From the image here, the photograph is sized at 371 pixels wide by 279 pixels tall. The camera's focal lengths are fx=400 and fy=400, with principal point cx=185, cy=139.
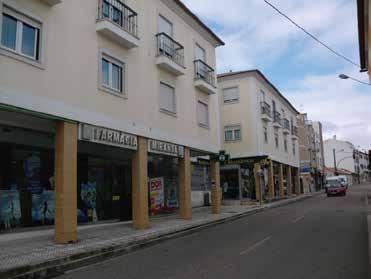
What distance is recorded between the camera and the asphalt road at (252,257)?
8.09 m

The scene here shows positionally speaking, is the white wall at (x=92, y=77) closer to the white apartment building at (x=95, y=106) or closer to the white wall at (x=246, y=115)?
the white apartment building at (x=95, y=106)

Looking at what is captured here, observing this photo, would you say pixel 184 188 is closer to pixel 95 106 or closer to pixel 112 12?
pixel 95 106

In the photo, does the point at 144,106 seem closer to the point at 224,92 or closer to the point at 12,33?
the point at 12,33

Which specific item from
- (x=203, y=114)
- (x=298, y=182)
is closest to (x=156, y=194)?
(x=203, y=114)

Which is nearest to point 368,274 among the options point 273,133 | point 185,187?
point 185,187

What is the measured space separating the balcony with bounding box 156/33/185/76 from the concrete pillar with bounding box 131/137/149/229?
12.7 feet

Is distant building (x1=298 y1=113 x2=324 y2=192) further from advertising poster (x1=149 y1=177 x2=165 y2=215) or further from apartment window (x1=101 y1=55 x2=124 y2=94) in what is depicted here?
apartment window (x1=101 y1=55 x2=124 y2=94)

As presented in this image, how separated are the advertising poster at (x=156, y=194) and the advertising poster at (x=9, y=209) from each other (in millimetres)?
8382

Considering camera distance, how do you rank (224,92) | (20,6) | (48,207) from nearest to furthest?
(20,6)
(48,207)
(224,92)

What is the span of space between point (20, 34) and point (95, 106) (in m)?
3.46

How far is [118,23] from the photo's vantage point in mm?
15156

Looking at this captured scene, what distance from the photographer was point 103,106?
14047 mm

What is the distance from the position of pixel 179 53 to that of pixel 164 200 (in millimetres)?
8252

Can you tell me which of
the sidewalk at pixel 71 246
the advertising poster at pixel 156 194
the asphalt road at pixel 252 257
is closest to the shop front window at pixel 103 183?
the sidewalk at pixel 71 246
